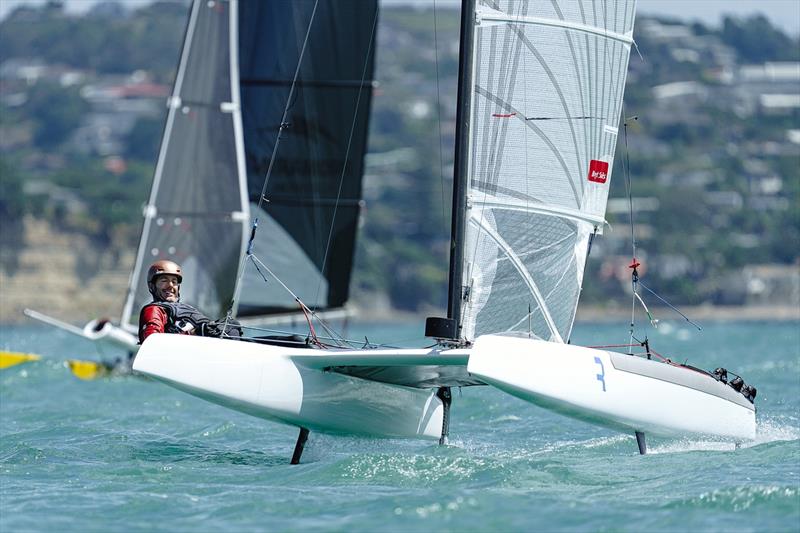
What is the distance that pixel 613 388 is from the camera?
7.48 meters

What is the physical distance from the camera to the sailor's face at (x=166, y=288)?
8023mm

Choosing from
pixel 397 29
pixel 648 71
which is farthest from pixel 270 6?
pixel 397 29

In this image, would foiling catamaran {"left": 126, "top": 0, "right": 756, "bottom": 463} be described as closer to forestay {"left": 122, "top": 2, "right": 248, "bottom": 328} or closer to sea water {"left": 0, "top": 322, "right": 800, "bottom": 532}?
sea water {"left": 0, "top": 322, "right": 800, "bottom": 532}

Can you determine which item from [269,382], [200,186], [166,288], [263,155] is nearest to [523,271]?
[269,382]

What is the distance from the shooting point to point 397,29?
421ft

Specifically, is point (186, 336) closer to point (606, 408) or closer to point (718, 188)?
point (606, 408)

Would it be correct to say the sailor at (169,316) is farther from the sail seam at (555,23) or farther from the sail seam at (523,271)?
the sail seam at (555,23)

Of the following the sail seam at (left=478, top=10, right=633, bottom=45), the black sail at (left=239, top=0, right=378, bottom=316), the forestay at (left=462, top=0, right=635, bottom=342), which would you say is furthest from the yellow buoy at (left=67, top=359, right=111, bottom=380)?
the sail seam at (left=478, top=10, right=633, bottom=45)

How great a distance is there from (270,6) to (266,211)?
186 centimetres

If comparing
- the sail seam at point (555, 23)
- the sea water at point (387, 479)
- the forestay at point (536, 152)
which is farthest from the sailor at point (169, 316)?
the sail seam at point (555, 23)

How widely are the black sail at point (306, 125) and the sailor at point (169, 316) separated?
5149 millimetres

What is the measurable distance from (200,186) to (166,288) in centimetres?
685

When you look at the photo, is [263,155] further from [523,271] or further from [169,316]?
[169,316]

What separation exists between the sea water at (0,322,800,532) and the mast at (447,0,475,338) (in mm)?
974
